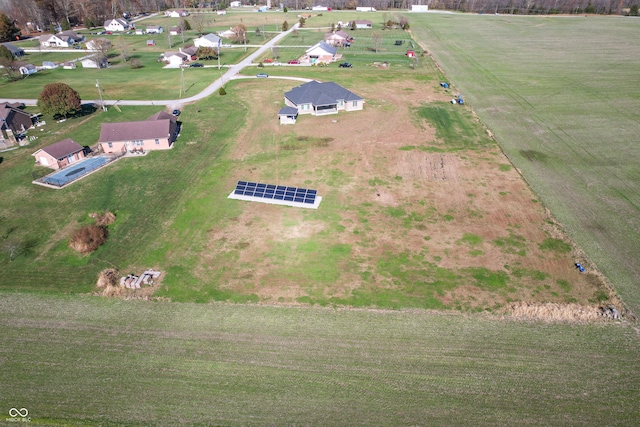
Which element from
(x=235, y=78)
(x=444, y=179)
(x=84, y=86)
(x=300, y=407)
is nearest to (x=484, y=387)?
(x=300, y=407)

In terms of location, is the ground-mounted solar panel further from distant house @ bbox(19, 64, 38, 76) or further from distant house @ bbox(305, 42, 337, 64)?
distant house @ bbox(19, 64, 38, 76)

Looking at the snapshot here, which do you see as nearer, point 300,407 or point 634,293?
point 300,407

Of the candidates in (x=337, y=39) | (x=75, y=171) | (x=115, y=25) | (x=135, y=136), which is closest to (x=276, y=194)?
(x=135, y=136)

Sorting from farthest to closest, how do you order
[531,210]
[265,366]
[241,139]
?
[241,139] < [531,210] < [265,366]

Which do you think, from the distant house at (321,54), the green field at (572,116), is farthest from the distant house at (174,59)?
the green field at (572,116)

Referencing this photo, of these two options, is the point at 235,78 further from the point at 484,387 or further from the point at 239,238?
the point at 484,387

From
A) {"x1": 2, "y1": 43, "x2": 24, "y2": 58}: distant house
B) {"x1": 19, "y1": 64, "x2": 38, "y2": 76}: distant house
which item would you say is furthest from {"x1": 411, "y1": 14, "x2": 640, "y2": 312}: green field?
{"x1": 2, "y1": 43, "x2": 24, "y2": 58}: distant house

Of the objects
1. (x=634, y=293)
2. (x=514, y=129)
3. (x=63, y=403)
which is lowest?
(x=63, y=403)
